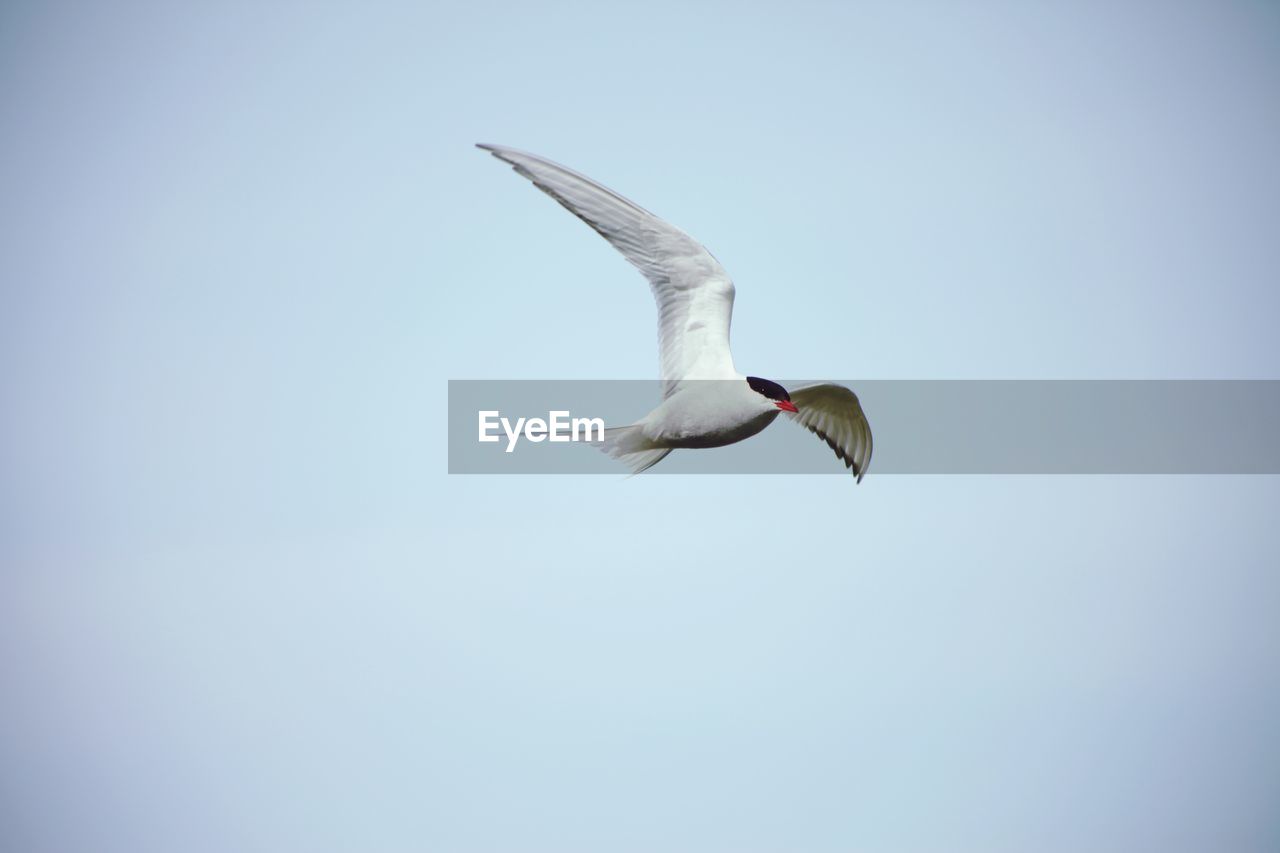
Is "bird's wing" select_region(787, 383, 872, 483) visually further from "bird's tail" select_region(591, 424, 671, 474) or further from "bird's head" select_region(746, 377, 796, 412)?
"bird's tail" select_region(591, 424, 671, 474)

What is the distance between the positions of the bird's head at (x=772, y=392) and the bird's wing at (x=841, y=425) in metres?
0.83

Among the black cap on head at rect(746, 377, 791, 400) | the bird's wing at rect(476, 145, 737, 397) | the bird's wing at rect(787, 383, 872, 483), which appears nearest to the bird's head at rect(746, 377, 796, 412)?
the black cap on head at rect(746, 377, 791, 400)

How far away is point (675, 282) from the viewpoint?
9812 millimetres

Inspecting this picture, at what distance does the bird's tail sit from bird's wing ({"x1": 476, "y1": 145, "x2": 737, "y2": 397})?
56cm

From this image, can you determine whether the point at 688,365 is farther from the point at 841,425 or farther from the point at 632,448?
the point at 841,425

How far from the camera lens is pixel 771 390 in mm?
8883

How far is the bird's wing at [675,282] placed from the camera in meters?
9.40

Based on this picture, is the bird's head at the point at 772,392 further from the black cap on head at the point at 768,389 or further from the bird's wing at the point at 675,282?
the bird's wing at the point at 675,282

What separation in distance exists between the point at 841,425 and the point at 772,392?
138 centimetres

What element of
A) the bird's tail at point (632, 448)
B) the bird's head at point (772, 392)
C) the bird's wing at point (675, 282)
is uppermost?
the bird's wing at point (675, 282)

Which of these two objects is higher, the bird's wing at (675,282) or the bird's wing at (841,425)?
the bird's wing at (675,282)

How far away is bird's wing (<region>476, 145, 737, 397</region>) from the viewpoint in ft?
30.8

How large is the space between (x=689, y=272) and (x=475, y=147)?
248cm

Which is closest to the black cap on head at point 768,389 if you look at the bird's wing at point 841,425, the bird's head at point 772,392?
the bird's head at point 772,392
